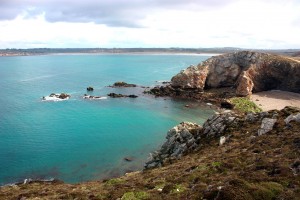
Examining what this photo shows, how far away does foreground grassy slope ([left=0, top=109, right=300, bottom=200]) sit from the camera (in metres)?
14.9

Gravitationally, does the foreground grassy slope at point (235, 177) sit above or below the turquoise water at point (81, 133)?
above

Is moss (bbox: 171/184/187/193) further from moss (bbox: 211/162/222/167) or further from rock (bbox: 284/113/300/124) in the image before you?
rock (bbox: 284/113/300/124)

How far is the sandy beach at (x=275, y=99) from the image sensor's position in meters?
86.1

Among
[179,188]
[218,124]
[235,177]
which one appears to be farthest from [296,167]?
[218,124]

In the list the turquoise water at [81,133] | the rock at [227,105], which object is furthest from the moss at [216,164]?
the rock at [227,105]

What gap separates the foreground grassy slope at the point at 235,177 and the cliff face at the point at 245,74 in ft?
233

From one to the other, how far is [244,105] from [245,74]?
21.1m

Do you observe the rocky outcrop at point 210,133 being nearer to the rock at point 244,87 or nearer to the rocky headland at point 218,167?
the rocky headland at point 218,167

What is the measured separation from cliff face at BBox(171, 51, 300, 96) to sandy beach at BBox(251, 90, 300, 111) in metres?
3.02

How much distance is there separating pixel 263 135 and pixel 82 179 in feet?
84.7

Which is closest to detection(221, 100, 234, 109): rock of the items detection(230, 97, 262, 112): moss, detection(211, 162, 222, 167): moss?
detection(230, 97, 262, 112): moss

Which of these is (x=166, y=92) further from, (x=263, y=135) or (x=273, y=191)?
(x=273, y=191)

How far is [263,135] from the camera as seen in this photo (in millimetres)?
29875

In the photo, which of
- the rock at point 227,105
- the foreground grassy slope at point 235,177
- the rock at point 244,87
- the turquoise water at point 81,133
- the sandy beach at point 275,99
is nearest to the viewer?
the foreground grassy slope at point 235,177
